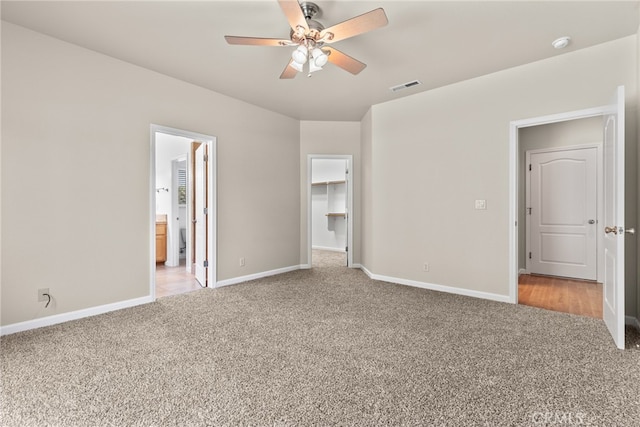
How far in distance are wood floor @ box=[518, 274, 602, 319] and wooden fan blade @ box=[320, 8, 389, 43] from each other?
11.0 ft

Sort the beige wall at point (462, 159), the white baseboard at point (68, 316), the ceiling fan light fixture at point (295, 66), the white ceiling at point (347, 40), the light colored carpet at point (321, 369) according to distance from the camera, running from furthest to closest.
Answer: the beige wall at point (462, 159), the white baseboard at point (68, 316), the ceiling fan light fixture at point (295, 66), the white ceiling at point (347, 40), the light colored carpet at point (321, 369)

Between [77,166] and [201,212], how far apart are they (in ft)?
5.44

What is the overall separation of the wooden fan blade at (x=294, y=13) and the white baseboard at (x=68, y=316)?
3182mm

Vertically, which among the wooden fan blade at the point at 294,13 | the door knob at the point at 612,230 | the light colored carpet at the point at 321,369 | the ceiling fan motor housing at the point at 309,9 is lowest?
the light colored carpet at the point at 321,369

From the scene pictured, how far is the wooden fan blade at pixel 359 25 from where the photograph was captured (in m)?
2.01

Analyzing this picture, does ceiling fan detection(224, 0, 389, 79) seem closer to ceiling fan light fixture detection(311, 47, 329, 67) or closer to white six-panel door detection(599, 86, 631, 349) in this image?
ceiling fan light fixture detection(311, 47, 329, 67)

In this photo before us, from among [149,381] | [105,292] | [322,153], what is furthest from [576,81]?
[105,292]

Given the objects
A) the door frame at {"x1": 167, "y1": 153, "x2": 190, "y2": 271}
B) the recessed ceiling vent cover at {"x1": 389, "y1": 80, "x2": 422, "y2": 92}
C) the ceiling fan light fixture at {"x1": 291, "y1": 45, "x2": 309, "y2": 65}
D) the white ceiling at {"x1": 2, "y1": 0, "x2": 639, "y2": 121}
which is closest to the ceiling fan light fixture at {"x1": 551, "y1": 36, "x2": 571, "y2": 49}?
the white ceiling at {"x1": 2, "y1": 0, "x2": 639, "y2": 121}

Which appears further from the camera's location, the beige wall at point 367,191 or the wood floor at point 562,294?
the beige wall at point 367,191

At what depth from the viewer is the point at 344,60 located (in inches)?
103

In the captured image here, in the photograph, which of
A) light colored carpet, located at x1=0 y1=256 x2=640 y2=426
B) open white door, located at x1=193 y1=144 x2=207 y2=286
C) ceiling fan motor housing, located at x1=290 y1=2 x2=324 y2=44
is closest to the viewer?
light colored carpet, located at x1=0 y1=256 x2=640 y2=426

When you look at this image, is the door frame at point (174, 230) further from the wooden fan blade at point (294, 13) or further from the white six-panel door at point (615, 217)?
the white six-panel door at point (615, 217)

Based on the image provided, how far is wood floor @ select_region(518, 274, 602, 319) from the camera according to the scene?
341cm

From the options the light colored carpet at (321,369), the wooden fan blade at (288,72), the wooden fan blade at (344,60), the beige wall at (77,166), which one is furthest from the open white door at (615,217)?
the beige wall at (77,166)
